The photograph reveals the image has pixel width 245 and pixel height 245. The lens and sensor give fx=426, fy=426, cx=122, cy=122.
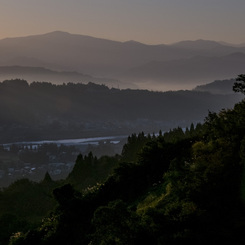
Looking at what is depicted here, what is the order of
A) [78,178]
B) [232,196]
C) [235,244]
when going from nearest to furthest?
A: [235,244] < [232,196] < [78,178]

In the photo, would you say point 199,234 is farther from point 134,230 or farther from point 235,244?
point 134,230

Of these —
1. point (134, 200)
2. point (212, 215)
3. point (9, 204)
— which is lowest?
point (9, 204)

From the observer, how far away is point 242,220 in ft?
70.5

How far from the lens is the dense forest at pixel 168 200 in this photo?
66.7 ft

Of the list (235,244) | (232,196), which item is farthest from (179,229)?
(232,196)

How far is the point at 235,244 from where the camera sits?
1969 cm

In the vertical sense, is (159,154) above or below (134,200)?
above

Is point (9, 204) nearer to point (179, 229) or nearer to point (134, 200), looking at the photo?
point (134, 200)

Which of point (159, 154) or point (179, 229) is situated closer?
point (179, 229)

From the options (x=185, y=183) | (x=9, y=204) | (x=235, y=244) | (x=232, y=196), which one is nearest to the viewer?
(x=235, y=244)

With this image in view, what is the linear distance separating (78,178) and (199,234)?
114334mm

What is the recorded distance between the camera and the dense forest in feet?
66.7

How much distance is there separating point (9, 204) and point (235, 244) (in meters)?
101

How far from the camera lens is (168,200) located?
29.1 meters
